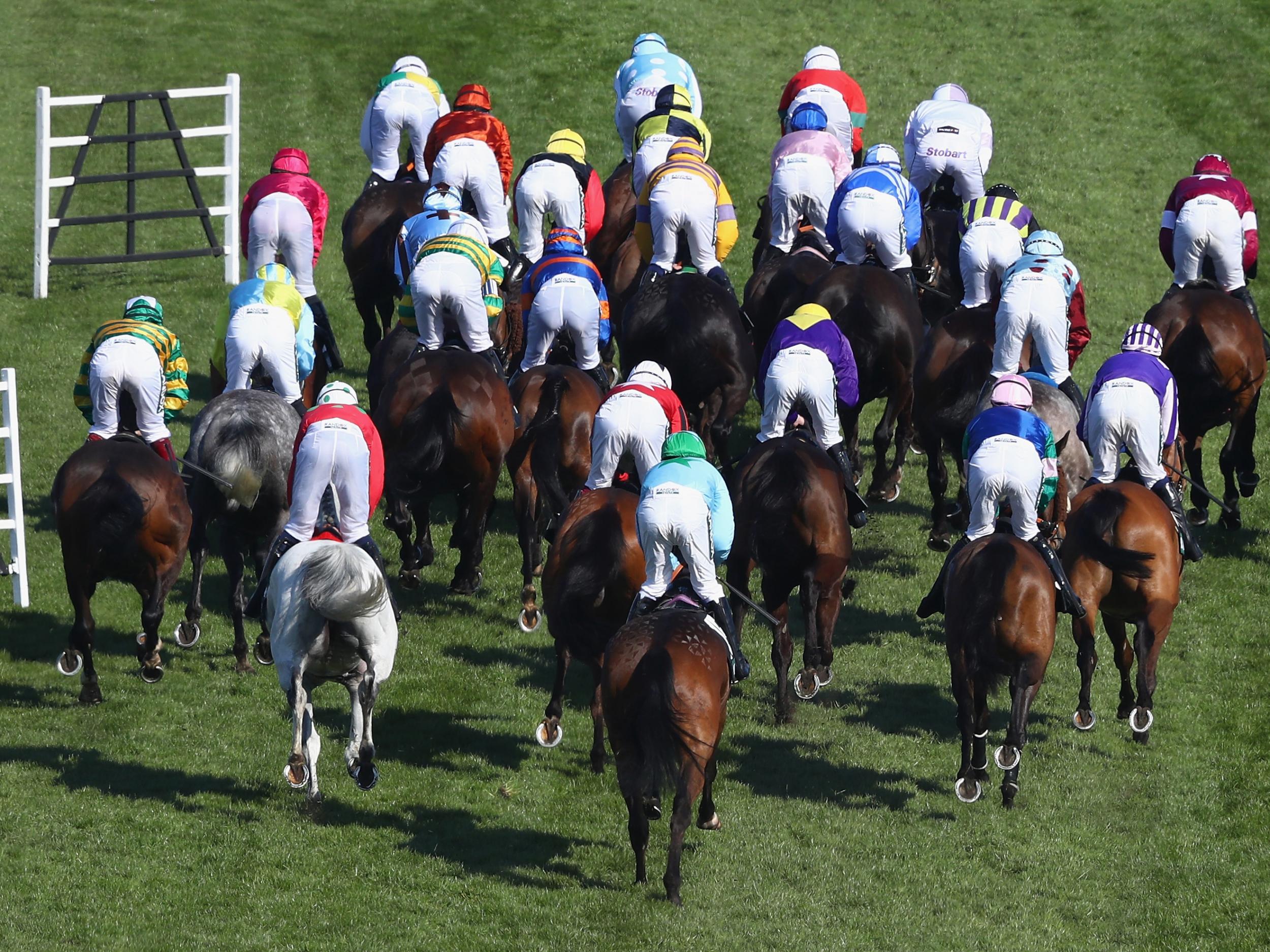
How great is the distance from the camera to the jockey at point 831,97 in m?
17.4

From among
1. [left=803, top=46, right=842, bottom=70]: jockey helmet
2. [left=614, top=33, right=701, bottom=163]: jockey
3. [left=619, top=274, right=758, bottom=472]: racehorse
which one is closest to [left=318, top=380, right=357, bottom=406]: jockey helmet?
[left=619, top=274, right=758, bottom=472]: racehorse

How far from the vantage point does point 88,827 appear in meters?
10.6

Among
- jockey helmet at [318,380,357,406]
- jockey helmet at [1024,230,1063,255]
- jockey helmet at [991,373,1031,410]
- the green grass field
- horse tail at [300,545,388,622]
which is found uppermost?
jockey helmet at [1024,230,1063,255]

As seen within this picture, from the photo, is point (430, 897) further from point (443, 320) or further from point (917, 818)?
point (443, 320)

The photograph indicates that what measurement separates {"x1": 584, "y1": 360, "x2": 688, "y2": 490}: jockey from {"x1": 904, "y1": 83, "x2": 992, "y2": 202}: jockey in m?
6.04

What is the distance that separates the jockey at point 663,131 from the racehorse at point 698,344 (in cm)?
168

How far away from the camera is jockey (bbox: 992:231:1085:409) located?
13.6m

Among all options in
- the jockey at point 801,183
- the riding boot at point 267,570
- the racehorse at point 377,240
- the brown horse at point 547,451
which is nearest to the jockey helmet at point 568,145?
the racehorse at point 377,240

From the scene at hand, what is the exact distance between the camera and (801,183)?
15680mm

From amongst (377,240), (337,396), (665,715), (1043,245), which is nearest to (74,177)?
(377,240)

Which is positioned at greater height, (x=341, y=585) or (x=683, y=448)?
(x=683, y=448)

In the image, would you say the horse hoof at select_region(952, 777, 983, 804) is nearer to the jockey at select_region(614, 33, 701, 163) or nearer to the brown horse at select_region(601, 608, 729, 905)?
the brown horse at select_region(601, 608, 729, 905)

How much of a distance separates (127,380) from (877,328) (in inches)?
230

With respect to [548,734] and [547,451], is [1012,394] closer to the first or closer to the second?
[547,451]
